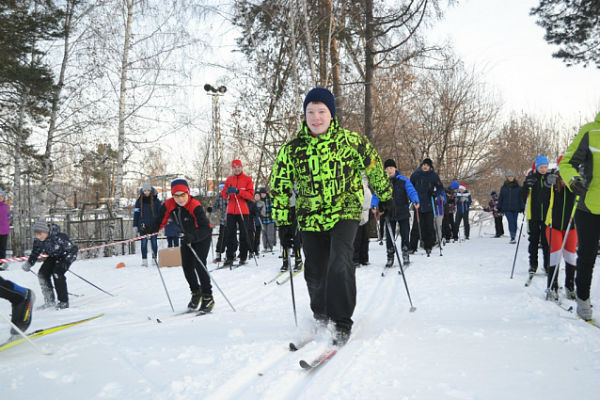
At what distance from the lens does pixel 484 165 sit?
68.3ft

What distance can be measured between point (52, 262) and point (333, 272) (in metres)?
4.22

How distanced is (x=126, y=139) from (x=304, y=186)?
12342mm

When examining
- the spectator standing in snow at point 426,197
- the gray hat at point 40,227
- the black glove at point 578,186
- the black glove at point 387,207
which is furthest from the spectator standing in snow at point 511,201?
the gray hat at point 40,227

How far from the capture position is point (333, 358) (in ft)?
8.76

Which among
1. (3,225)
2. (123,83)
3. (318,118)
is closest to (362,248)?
(318,118)

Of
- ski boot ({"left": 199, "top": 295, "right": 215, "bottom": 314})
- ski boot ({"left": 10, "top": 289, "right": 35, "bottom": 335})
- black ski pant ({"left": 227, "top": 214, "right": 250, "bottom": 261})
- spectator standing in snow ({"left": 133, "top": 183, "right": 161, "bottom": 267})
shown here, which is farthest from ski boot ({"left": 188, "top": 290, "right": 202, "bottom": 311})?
spectator standing in snow ({"left": 133, "top": 183, "right": 161, "bottom": 267})

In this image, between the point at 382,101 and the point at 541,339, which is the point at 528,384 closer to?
the point at 541,339

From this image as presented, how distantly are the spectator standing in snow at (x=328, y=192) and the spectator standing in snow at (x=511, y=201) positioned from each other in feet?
32.5

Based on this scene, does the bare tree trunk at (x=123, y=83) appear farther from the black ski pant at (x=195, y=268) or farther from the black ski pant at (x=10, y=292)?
the black ski pant at (x=10, y=292)

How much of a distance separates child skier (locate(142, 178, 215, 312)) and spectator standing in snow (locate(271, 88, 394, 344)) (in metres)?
1.77

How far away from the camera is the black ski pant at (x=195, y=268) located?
4.61m

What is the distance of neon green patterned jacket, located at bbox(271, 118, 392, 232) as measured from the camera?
3.08m

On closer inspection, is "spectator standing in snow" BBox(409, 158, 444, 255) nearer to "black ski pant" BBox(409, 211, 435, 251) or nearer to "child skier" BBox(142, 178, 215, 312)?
"black ski pant" BBox(409, 211, 435, 251)

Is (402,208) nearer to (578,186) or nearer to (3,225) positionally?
(578,186)
